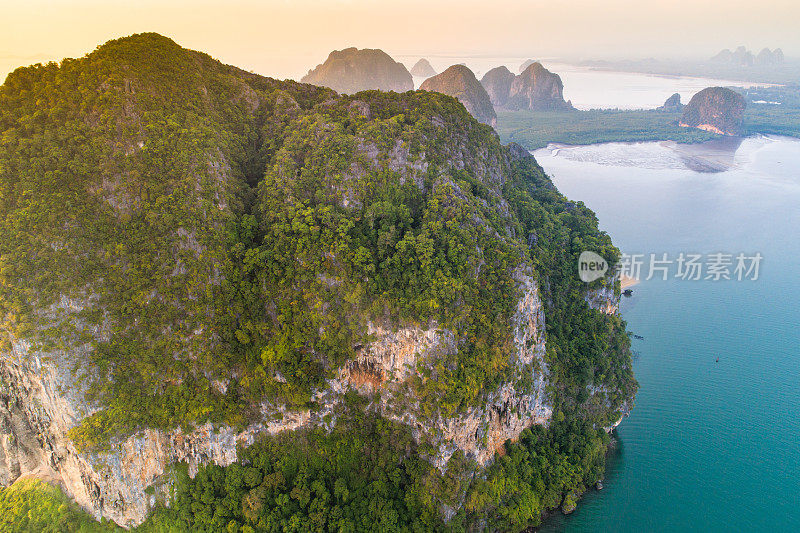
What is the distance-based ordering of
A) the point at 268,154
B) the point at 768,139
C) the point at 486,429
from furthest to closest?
the point at 768,139, the point at 268,154, the point at 486,429

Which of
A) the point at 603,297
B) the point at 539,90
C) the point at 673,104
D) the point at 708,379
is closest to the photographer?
the point at 603,297

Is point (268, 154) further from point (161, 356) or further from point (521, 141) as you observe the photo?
point (521, 141)

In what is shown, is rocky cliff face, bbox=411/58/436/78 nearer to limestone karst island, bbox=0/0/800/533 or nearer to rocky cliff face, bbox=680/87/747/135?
rocky cliff face, bbox=680/87/747/135

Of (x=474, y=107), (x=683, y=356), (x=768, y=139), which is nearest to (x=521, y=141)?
(x=474, y=107)

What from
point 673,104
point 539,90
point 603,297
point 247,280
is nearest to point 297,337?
point 247,280

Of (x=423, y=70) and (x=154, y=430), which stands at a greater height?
(x=423, y=70)

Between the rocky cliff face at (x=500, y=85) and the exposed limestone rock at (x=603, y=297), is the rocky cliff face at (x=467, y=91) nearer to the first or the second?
the rocky cliff face at (x=500, y=85)

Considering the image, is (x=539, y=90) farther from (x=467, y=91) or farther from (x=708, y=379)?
(x=708, y=379)
